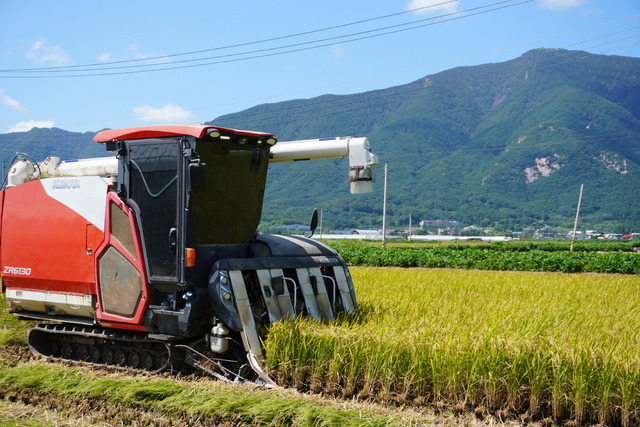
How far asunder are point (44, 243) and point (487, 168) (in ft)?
485

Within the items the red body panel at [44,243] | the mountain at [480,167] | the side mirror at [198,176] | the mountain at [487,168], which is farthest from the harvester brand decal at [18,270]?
the mountain at [487,168]

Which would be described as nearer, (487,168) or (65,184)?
(65,184)

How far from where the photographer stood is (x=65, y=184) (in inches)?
310

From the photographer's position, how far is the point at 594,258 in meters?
26.0

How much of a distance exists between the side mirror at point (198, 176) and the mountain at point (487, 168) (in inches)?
3433

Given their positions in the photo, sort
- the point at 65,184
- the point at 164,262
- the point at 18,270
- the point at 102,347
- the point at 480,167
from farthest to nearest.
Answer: the point at 480,167, the point at 18,270, the point at 65,184, the point at 102,347, the point at 164,262

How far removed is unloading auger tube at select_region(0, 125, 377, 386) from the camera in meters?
6.85

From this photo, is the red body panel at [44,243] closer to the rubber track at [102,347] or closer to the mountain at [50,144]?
the rubber track at [102,347]

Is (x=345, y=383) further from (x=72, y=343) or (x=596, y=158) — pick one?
(x=596, y=158)

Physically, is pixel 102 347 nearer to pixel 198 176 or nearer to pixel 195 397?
pixel 195 397

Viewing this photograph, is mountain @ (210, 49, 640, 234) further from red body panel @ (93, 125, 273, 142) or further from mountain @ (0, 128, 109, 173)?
red body panel @ (93, 125, 273, 142)

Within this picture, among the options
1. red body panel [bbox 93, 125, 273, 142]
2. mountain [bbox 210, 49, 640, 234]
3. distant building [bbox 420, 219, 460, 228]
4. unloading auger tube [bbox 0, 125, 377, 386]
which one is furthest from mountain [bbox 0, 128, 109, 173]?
red body panel [bbox 93, 125, 273, 142]

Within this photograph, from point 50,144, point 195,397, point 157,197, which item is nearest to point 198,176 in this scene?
point 157,197

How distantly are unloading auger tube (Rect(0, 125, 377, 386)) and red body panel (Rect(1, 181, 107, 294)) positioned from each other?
2cm
